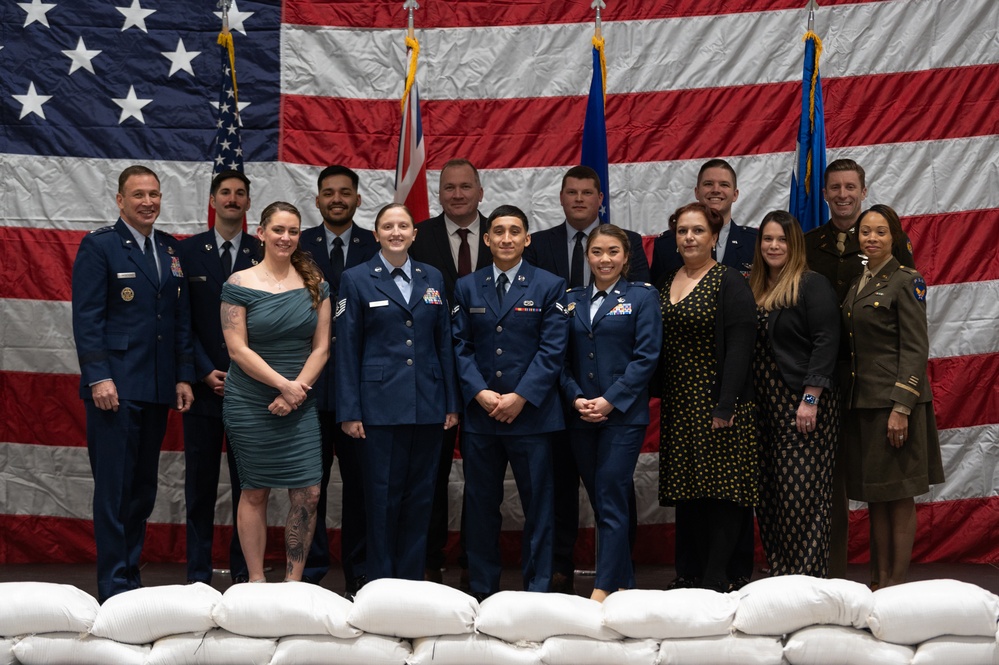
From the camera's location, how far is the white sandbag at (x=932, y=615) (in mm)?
2998

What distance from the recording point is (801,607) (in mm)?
3055

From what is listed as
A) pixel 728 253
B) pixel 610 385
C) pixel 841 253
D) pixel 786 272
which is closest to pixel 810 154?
pixel 841 253

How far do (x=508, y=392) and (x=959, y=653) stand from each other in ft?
5.93

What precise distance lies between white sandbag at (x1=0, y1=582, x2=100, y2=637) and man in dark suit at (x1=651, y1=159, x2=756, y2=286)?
2.64m

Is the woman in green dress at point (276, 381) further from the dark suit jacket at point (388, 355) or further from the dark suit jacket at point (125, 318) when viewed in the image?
the dark suit jacket at point (125, 318)

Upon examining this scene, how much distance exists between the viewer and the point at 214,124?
5539 mm

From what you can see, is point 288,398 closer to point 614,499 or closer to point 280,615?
point 280,615

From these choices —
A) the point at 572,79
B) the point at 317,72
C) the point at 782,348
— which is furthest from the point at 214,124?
the point at 782,348

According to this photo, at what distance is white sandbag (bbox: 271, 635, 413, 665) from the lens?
3.08m

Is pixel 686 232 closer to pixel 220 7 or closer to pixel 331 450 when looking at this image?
pixel 331 450

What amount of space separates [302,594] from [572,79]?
3331 mm

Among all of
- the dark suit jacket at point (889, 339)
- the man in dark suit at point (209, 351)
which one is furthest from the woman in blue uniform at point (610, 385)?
the man in dark suit at point (209, 351)

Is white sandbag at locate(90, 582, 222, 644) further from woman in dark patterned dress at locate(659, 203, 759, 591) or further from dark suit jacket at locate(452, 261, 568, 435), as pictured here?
woman in dark patterned dress at locate(659, 203, 759, 591)

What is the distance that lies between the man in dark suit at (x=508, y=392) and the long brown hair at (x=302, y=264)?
56cm
